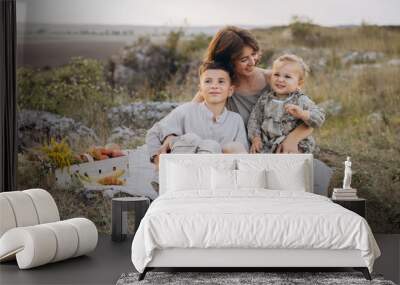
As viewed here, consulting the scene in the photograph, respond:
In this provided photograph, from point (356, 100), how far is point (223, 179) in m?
1.97

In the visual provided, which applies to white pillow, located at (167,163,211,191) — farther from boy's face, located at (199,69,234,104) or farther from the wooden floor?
boy's face, located at (199,69,234,104)

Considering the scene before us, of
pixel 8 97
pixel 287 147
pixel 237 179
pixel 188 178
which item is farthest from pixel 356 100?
pixel 8 97

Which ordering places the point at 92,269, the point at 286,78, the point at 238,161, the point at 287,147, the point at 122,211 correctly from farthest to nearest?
1. the point at 286,78
2. the point at 287,147
3. the point at 238,161
4. the point at 122,211
5. the point at 92,269

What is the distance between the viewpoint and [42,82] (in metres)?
8.00

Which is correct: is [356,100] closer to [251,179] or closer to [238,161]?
[238,161]

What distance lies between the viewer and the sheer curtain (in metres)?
7.43

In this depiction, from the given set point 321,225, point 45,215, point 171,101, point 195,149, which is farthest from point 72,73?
point 321,225

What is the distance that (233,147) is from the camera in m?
7.80

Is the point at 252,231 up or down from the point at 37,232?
up

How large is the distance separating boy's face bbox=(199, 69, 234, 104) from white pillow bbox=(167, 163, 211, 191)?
0.97 m

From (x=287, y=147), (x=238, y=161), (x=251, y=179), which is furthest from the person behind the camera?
(x=287, y=147)

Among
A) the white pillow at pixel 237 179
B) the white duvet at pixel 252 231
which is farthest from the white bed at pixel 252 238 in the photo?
the white pillow at pixel 237 179

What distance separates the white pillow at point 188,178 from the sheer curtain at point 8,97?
1.82 meters

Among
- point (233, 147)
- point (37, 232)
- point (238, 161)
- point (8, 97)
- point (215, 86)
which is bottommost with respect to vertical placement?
point (37, 232)
